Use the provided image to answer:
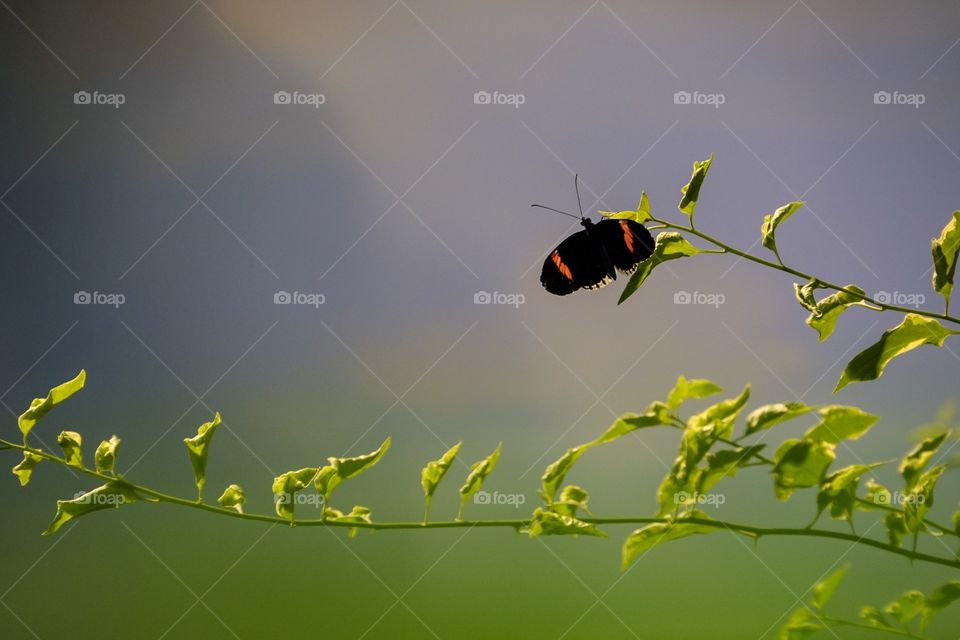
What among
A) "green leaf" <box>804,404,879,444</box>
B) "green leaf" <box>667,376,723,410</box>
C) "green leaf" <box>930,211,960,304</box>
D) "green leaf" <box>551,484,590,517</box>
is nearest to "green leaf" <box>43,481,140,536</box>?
"green leaf" <box>551,484,590,517</box>

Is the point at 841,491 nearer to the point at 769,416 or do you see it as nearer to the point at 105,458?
the point at 769,416

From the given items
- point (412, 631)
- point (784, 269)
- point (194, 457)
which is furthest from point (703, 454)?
point (412, 631)

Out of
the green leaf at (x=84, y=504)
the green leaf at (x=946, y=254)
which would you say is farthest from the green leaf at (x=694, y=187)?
the green leaf at (x=84, y=504)

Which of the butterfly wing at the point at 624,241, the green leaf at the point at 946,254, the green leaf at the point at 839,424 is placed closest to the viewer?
the green leaf at the point at 839,424

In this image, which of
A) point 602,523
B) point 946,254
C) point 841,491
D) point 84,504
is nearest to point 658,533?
point 602,523

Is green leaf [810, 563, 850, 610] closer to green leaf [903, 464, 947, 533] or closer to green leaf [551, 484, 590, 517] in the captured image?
green leaf [903, 464, 947, 533]

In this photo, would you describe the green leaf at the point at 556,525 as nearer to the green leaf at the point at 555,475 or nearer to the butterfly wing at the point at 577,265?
the green leaf at the point at 555,475

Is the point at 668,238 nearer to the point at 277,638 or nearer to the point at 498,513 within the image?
the point at 498,513
